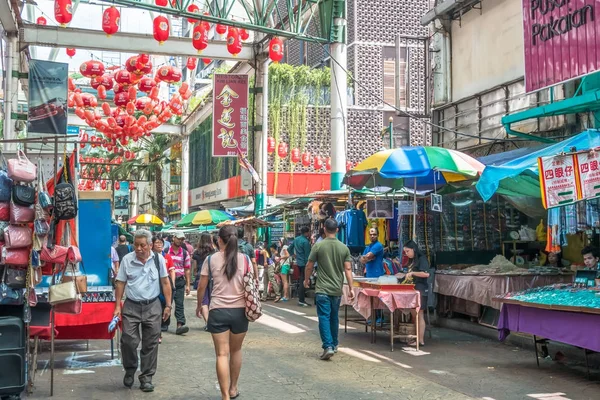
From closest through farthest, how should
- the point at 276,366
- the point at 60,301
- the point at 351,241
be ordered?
1. the point at 60,301
2. the point at 276,366
3. the point at 351,241

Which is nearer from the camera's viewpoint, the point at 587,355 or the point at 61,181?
the point at 61,181

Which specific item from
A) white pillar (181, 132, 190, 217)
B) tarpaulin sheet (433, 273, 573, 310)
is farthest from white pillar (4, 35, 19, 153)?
tarpaulin sheet (433, 273, 573, 310)

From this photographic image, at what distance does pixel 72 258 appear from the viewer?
23.8 ft

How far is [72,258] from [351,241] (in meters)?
8.83

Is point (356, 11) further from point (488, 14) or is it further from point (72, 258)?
point (72, 258)

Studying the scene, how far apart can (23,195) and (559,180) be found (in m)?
6.84

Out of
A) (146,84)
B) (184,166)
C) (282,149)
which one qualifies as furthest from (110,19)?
(184,166)

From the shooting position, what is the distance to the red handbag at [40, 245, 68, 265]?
23.3 feet

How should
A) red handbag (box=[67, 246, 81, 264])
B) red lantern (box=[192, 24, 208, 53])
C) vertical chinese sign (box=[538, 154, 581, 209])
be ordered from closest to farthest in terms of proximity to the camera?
red handbag (box=[67, 246, 81, 264]) < vertical chinese sign (box=[538, 154, 581, 209]) < red lantern (box=[192, 24, 208, 53])

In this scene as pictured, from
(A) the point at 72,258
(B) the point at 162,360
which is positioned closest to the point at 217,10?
(B) the point at 162,360

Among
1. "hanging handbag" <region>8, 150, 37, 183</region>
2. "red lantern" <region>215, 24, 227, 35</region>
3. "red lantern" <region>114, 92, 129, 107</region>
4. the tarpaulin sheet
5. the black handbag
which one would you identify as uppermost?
"red lantern" <region>215, 24, 227, 35</region>

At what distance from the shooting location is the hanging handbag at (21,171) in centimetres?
669

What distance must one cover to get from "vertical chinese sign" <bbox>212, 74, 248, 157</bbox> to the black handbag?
1597cm

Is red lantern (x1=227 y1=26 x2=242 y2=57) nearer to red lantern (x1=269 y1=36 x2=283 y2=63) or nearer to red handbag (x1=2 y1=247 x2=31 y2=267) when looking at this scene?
red lantern (x1=269 y1=36 x2=283 y2=63)
